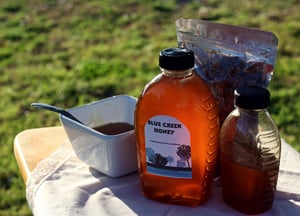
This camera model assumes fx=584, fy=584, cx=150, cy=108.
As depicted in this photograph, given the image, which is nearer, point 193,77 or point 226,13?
point 193,77

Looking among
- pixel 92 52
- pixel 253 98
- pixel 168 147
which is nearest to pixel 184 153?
pixel 168 147

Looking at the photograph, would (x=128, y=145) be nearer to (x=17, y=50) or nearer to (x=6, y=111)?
(x=6, y=111)

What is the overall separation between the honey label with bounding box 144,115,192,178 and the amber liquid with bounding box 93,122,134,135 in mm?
158

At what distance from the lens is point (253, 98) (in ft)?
2.58

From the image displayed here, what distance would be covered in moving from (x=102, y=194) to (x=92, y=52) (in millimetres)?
2053

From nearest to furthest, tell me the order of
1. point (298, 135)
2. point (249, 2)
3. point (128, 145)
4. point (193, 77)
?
point (193, 77) < point (128, 145) < point (298, 135) < point (249, 2)

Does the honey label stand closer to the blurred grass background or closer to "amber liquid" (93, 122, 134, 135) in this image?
"amber liquid" (93, 122, 134, 135)

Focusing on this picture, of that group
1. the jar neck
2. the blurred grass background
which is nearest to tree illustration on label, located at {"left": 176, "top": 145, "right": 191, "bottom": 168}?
the jar neck

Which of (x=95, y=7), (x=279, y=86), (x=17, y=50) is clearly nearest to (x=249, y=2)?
(x=95, y=7)

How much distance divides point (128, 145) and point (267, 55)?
10.2 inches

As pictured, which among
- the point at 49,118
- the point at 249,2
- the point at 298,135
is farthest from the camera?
the point at 249,2

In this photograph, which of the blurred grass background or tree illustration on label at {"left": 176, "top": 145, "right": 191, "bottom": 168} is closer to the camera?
tree illustration on label at {"left": 176, "top": 145, "right": 191, "bottom": 168}

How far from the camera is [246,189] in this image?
32.9 inches

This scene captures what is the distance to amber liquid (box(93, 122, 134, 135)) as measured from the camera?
1007mm
